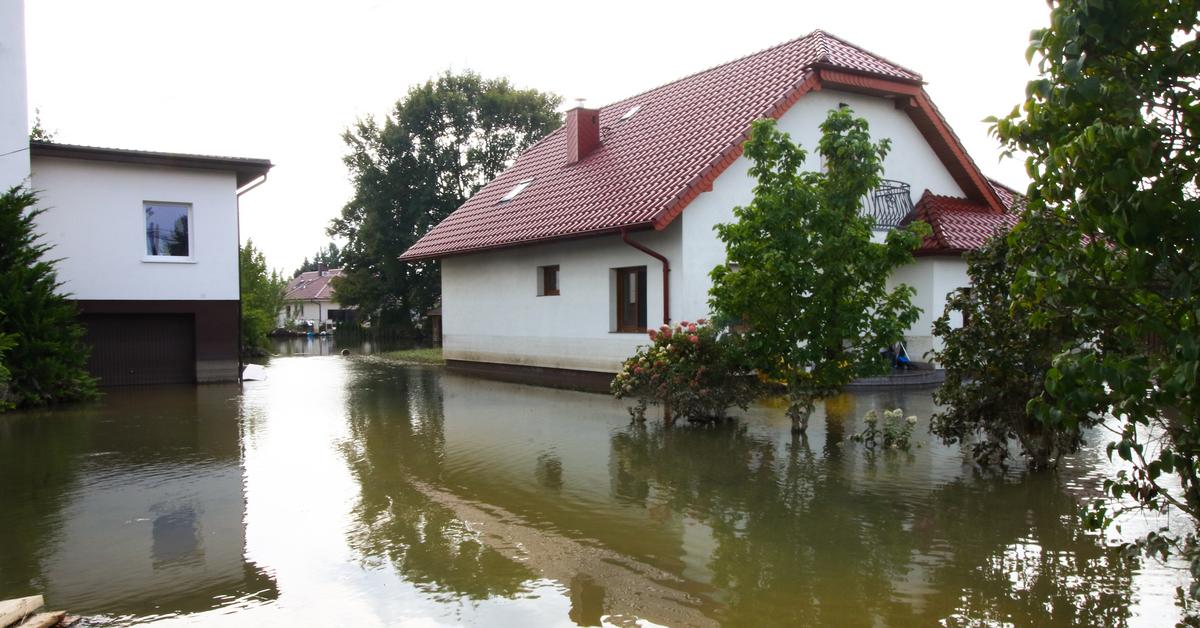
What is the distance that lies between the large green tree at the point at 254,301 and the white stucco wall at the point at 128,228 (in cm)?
835

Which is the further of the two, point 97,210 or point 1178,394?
point 97,210

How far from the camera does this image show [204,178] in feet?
62.3

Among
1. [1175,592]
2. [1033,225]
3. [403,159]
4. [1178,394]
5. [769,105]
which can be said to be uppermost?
[403,159]

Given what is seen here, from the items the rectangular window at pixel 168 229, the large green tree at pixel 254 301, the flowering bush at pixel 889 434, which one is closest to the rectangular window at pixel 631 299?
the flowering bush at pixel 889 434

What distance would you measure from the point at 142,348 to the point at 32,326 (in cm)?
447

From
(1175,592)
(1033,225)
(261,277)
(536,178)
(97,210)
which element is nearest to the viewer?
(1033,225)

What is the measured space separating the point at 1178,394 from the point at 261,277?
41560 mm

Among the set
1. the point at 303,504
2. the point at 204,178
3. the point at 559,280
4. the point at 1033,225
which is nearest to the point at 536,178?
the point at 559,280

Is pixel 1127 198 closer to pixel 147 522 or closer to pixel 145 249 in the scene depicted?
pixel 147 522

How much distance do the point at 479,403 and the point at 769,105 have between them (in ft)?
24.5

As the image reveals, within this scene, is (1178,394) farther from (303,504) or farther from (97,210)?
(97,210)

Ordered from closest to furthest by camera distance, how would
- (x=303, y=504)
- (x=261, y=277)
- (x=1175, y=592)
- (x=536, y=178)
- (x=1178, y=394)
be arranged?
(x=1178, y=394)
(x=1175, y=592)
(x=303, y=504)
(x=536, y=178)
(x=261, y=277)

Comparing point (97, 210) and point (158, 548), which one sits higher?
point (97, 210)

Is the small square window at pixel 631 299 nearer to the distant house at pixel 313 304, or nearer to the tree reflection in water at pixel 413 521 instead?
the tree reflection in water at pixel 413 521
